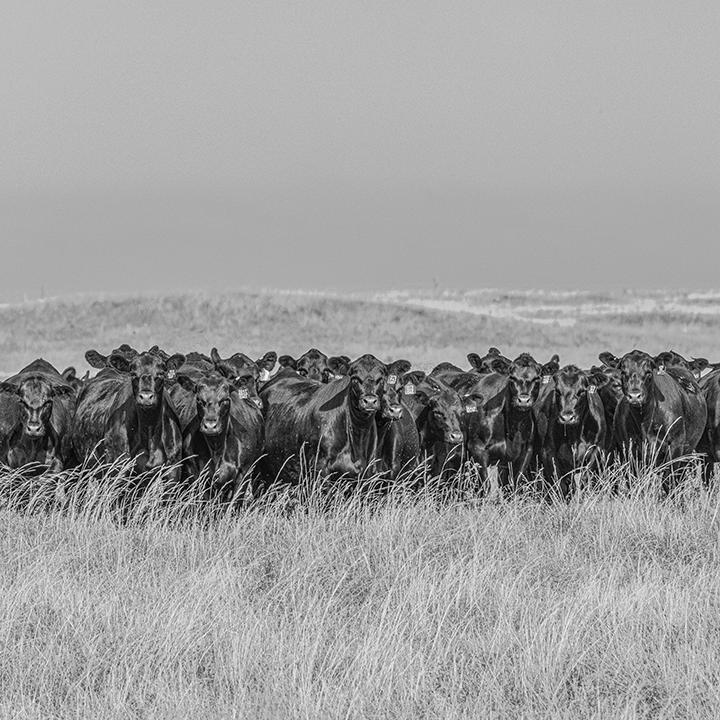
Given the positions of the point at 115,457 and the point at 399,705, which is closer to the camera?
the point at 399,705

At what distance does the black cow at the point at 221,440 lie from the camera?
1127 cm

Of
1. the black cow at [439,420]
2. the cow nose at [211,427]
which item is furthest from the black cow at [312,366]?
the cow nose at [211,427]

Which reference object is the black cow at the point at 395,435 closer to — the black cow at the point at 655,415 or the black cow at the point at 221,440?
the black cow at the point at 221,440

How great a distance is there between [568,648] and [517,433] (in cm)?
605

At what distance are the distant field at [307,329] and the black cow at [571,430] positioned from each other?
25403mm

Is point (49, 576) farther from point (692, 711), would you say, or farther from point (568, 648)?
point (692, 711)

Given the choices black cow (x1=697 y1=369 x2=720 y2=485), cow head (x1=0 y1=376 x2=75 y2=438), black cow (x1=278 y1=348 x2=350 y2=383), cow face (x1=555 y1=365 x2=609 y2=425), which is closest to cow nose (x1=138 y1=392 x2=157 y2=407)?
cow head (x1=0 y1=376 x2=75 y2=438)

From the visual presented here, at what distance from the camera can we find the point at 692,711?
6.55 meters

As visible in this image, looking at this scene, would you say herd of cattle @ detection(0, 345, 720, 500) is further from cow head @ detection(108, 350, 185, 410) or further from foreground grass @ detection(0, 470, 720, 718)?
foreground grass @ detection(0, 470, 720, 718)

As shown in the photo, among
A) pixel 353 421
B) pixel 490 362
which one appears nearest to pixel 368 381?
pixel 353 421

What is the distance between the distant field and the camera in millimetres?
43562

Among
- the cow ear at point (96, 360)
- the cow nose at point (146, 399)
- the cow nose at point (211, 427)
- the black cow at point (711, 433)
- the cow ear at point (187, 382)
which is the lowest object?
the black cow at point (711, 433)

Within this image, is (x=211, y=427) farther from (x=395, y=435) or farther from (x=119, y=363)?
(x=119, y=363)

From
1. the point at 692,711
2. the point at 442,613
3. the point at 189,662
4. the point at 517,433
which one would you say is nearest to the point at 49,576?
the point at 189,662
